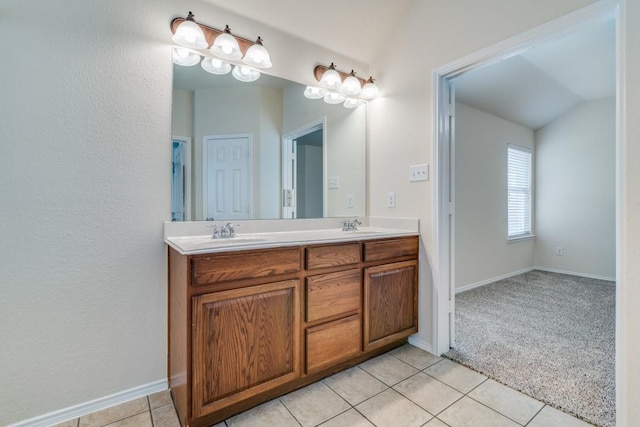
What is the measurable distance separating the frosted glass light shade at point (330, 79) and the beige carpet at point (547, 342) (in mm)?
2132

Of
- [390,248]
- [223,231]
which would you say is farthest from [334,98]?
[223,231]

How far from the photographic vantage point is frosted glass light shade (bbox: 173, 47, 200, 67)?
174 cm

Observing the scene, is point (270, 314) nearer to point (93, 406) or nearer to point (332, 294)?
point (332, 294)

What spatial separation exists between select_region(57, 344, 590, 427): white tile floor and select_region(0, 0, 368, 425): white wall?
0.22m

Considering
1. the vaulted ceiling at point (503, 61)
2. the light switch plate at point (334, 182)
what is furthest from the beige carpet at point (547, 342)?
the vaulted ceiling at point (503, 61)

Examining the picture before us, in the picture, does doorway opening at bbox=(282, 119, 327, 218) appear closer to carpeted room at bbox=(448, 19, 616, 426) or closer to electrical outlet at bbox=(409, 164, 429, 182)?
electrical outlet at bbox=(409, 164, 429, 182)

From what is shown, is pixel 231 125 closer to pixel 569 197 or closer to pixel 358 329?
pixel 358 329

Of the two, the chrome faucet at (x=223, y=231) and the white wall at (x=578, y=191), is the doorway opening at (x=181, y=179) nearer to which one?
the chrome faucet at (x=223, y=231)

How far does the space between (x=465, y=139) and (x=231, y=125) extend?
2854 mm

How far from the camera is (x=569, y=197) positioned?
14.4 feet

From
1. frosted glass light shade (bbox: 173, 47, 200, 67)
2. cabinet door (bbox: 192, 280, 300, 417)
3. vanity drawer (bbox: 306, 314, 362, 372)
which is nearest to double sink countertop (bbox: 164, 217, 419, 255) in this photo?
cabinet door (bbox: 192, 280, 300, 417)

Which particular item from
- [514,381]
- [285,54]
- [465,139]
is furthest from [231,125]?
[465,139]

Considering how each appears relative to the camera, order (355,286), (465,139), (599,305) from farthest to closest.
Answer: (465,139) < (599,305) < (355,286)

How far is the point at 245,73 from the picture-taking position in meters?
1.98
